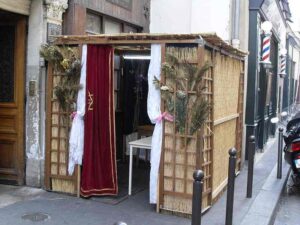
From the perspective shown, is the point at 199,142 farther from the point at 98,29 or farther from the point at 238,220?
the point at 98,29

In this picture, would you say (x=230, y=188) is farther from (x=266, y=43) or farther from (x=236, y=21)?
(x=266, y=43)

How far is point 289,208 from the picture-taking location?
7.64 m

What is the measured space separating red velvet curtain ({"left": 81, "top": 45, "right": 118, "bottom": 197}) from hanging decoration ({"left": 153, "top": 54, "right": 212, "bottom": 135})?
1.08 m

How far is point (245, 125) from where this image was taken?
1078 cm

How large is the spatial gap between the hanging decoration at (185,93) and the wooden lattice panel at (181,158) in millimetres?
55

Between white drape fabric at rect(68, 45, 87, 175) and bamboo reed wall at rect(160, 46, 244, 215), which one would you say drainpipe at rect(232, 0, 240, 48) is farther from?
white drape fabric at rect(68, 45, 87, 175)

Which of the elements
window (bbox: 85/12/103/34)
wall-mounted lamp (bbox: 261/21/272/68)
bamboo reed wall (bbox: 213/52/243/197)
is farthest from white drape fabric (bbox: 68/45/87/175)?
wall-mounted lamp (bbox: 261/21/272/68)

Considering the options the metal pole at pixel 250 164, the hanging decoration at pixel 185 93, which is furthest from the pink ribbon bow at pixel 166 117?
the metal pole at pixel 250 164

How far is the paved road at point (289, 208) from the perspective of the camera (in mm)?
6926

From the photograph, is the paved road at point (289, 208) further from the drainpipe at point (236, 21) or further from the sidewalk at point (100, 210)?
the drainpipe at point (236, 21)

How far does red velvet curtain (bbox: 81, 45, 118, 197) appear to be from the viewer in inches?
264

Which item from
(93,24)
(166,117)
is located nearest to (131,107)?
(93,24)

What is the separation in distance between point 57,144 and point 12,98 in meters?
1.10

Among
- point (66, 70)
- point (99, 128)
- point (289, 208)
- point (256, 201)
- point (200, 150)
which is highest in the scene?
point (66, 70)
